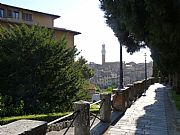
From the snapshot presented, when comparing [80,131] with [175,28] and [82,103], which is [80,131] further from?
[175,28]

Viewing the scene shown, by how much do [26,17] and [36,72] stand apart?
A: 23085mm

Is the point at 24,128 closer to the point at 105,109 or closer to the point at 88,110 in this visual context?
the point at 88,110

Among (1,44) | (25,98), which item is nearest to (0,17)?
(1,44)

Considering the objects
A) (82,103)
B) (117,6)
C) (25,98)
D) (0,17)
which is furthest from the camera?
(0,17)

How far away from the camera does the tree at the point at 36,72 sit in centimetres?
1830

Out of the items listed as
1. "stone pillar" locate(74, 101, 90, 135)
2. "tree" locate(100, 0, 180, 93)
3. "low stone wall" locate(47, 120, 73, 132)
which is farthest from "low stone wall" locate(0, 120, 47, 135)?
"low stone wall" locate(47, 120, 73, 132)

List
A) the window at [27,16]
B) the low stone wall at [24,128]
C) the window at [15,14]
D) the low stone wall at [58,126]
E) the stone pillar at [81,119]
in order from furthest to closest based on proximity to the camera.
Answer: the window at [27,16] → the window at [15,14] → the low stone wall at [58,126] → the stone pillar at [81,119] → the low stone wall at [24,128]

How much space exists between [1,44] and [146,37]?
12.5 metres

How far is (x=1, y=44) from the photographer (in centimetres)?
1966

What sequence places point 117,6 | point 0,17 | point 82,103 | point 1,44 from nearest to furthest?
point 82,103 → point 117,6 → point 1,44 → point 0,17

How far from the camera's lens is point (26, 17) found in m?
40.8

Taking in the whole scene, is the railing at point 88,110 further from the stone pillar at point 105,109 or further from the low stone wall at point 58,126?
the low stone wall at point 58,126

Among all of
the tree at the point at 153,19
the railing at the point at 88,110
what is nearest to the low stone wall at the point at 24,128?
the railing at the point at 88,110

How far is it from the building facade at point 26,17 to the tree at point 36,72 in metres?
14.0
